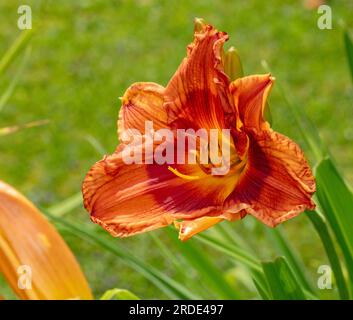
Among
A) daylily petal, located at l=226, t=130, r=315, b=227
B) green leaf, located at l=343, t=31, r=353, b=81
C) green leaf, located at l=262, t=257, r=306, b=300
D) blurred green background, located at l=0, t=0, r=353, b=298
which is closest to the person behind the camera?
daylily petal, located at l=226, t=130, r=315, b=227

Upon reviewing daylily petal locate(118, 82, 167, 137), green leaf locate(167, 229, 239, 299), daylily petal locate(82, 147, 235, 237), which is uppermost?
daylily petal locate(118, 82, 167, 137)

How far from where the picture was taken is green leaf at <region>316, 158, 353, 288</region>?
81 cm

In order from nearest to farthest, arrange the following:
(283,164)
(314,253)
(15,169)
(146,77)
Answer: (283,164), (314,253), (15,169), (146,77)

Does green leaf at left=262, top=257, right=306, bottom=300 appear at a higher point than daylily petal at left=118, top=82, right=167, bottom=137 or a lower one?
lower

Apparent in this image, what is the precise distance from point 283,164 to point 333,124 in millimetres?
2012

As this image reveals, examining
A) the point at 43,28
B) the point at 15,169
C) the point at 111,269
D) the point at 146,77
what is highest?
the point at 43,28

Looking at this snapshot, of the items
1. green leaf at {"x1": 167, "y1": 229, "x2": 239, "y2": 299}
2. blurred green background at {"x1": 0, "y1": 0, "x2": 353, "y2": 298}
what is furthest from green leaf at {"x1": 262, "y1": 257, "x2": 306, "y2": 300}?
blurred green background at {"x1": 0, "y1": 0, "x2": 353, "y2": 298}

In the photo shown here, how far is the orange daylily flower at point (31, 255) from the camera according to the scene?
31.4 inches

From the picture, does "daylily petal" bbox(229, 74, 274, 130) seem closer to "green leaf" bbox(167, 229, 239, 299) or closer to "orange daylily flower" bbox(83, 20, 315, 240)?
"orange daylily flower" bbox(83, 20, 315, 240)

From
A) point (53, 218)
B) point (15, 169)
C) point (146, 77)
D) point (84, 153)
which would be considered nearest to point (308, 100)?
point (146, 77)

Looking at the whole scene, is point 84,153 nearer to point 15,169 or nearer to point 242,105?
point 15,169

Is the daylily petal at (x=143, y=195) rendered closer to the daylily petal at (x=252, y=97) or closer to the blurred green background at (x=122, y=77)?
the daylily petal at (x=252, y=97)

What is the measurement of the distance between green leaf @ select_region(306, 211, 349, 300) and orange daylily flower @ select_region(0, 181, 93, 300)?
24 centimetres

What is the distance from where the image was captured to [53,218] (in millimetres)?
Result: 1021
